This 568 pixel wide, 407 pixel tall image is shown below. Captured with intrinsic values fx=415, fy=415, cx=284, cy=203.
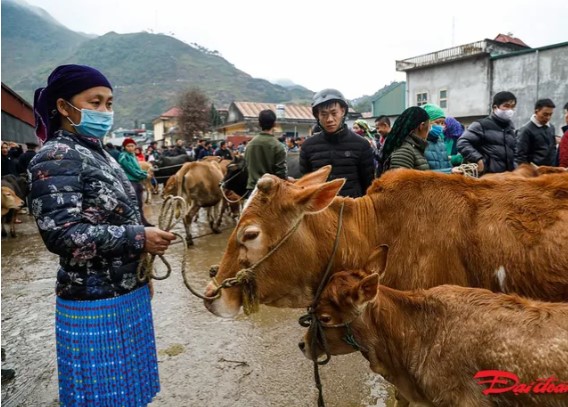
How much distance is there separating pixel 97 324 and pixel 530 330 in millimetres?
1935

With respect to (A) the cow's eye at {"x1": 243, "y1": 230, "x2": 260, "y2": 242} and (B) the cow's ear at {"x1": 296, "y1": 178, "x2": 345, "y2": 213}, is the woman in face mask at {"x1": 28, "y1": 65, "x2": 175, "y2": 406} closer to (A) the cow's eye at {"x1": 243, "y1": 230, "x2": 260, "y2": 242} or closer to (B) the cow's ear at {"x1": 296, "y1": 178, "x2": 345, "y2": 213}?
(A) the cow's eye at {"x1": 243, "y1": 230, "x2": 260, "y2": 242}

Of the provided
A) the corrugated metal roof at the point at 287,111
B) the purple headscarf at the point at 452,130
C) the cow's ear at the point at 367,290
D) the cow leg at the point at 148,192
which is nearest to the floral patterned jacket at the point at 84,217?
the cow's ear at the point at 367,290

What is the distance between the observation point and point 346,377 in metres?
3.52

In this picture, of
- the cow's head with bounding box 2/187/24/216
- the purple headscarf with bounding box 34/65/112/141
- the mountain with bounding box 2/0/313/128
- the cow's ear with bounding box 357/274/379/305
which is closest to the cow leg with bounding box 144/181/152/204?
the cow's head with bounding box 2/187/24/216

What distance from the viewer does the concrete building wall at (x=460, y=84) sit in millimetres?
27250

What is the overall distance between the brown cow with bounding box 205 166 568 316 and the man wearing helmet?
145 centimetres

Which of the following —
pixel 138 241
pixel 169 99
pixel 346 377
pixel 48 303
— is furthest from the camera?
pixel 169 99

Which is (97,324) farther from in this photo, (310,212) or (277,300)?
(310,212)

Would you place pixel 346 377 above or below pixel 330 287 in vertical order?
below

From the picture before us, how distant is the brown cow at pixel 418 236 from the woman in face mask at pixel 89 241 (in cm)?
47

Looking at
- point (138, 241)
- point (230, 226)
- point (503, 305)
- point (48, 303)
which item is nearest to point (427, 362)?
point (503, 305)

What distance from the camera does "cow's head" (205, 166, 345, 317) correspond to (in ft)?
7.38

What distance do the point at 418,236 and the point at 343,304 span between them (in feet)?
2.24

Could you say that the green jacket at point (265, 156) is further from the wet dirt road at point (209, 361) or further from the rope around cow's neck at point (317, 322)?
the rope around cow's neck at point (317, 322)
